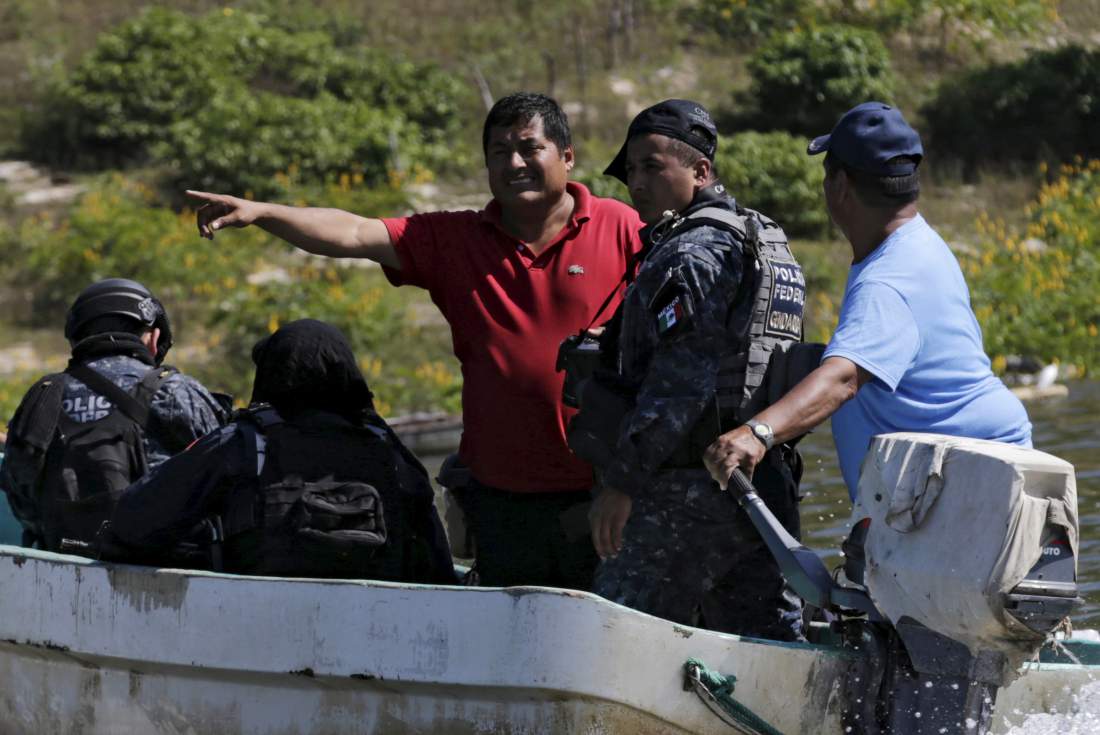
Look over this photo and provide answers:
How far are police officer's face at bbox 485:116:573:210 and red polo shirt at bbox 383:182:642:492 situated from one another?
12 centimetres

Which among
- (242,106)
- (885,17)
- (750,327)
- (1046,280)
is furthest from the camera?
(885,17)

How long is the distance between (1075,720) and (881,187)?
1.60 meters

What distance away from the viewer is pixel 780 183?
18.3 metres

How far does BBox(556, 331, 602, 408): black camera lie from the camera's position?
491 centimetres

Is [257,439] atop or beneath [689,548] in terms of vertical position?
atop

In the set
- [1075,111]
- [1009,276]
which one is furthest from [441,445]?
[1075,111]

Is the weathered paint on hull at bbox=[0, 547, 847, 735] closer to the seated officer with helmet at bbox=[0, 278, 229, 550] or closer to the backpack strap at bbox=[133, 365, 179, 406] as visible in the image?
the seated officer with helmet at bbox=[0, 278, 229, 550]

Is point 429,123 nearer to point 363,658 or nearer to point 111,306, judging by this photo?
point 111,306

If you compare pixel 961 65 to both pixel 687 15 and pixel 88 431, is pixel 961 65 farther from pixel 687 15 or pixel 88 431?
pixel 88 431

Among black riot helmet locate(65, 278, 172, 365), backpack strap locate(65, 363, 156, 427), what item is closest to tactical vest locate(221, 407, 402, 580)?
backpack strap locate(65, 363, 156, 427)

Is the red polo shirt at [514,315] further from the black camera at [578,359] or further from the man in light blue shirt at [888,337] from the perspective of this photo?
the man in light blue shirt at [888,337]

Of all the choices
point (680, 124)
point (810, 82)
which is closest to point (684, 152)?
point (680, 124)

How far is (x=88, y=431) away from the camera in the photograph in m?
5.96

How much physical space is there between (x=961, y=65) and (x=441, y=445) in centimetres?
1333
